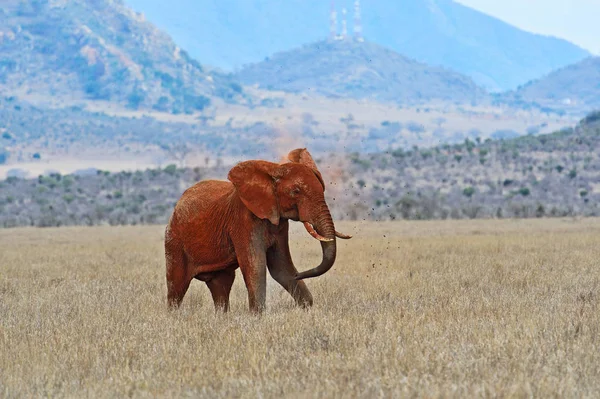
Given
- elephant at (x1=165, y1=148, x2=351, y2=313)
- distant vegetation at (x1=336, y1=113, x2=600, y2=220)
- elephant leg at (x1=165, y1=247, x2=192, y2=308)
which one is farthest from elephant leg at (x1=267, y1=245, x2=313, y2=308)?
distant vegetation at (x1=336, y1=113, x2=600, y2=220)

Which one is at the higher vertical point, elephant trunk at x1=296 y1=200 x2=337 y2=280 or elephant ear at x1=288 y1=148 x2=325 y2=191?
elephant ear at x1=288 y1=148 x2=325 y2=191

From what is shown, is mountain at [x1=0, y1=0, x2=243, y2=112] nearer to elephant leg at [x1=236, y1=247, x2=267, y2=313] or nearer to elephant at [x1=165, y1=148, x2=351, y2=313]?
elephant at [x1=165, y1=148, x2=351, y2=313]

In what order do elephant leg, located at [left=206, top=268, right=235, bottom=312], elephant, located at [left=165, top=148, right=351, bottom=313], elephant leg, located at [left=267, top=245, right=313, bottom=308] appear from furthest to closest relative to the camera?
elephant leg, located at [left=206, top=268, right=235, bottom=312]
elephant leg, located at [left=267, top=245, right=313, bottom=308]
elephant, located at [left=165, top=148, right=351, bottom=313]

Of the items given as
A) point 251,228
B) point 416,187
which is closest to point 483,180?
point 416,187

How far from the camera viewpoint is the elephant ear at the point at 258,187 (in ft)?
31.1

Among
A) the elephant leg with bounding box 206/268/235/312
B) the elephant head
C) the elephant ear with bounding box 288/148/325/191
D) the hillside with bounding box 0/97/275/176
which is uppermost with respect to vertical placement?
the hillside with bounding box 0/97/275/176

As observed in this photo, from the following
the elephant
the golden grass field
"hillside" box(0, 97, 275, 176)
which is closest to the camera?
the golden grass field

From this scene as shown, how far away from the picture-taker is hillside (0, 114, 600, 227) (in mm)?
41312

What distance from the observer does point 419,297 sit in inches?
444

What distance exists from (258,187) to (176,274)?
1.80 m

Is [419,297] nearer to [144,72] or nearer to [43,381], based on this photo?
[43,381]

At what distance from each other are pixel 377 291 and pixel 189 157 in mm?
94477

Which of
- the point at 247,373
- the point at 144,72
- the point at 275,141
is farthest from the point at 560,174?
the point at 144,72

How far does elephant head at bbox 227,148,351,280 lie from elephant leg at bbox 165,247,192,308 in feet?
4.63
